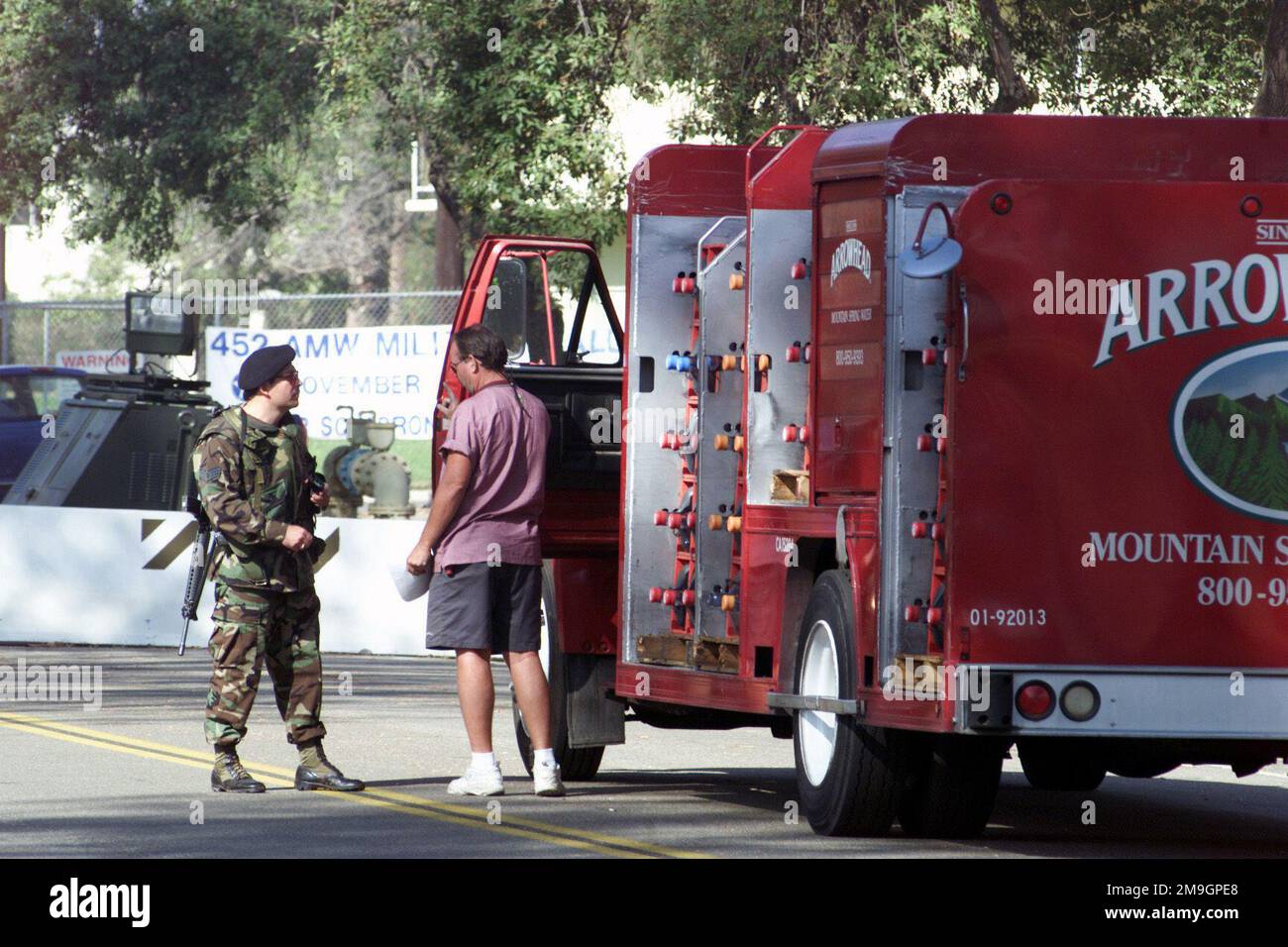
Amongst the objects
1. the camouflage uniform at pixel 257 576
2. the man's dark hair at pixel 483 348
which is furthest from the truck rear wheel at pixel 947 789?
the camouflage uniform at pixel 257 576

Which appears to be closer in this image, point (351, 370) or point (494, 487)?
point (494, 487)

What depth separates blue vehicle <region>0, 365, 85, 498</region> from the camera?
28922mm

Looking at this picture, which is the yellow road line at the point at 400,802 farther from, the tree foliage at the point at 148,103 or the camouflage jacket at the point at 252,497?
the tree foliage at the point at 148,103

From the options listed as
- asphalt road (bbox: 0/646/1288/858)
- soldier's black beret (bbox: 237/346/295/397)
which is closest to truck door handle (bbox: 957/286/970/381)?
asphalt road (bbox: 0/646/1288/858)

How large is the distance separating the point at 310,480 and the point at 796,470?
7.53ft

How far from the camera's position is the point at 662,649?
10.6 metres

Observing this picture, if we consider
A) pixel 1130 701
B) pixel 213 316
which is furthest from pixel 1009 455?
pixel 213 316

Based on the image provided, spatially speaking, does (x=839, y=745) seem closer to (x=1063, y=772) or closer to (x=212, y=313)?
(x=1063, y=772)

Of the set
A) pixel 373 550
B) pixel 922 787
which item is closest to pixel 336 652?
pixel 373 550

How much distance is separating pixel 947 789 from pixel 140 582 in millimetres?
11970

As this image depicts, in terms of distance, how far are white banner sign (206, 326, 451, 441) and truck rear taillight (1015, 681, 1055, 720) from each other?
1972cm

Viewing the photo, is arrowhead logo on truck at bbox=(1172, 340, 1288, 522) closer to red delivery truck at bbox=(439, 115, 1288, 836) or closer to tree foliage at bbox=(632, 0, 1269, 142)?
red delivery truck at bbox=(439, 115, 1288, 836)

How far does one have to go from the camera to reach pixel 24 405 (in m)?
29.2
